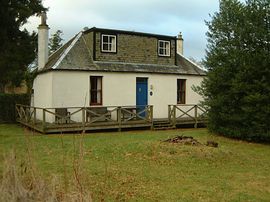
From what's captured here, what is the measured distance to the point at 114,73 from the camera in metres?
24.4

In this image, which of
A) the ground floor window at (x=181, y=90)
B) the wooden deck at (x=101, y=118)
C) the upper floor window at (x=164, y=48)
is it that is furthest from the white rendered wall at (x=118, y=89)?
the upper floor window at (x=164, y=48)

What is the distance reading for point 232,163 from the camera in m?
12.6

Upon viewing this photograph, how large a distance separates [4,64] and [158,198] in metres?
20.4

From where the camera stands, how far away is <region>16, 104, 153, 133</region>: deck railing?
2100 cm

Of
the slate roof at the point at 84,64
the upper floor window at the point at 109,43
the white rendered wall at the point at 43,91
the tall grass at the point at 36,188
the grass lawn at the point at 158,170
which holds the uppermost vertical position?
the upper floor window at the point at 109,43

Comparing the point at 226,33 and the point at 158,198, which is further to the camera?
the point at 226,33

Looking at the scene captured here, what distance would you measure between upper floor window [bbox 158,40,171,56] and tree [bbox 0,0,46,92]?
8501mm

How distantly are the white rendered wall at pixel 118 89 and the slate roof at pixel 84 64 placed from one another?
0.30 meters

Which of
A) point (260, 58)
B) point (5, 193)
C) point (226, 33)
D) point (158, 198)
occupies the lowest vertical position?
point (158, 198)

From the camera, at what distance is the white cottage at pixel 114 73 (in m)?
23.2

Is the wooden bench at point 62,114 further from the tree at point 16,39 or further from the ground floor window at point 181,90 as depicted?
the ground floor window at point 181,90

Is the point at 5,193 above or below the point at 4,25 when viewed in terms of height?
below

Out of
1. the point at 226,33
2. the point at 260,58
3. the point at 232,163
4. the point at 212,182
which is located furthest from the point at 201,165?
the point at 226,33

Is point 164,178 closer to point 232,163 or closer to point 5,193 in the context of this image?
point 232,163
